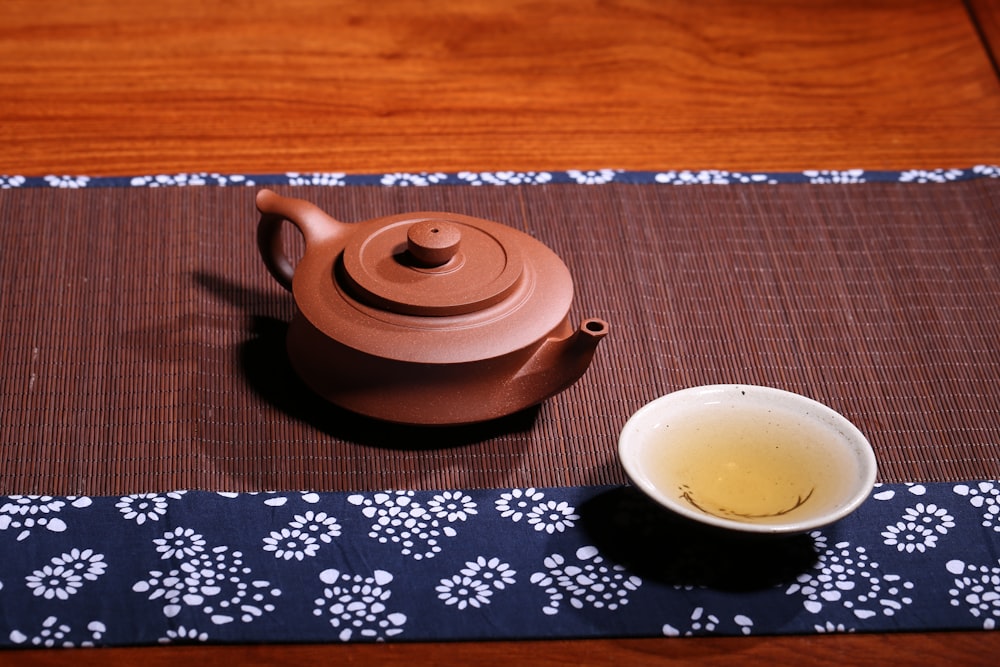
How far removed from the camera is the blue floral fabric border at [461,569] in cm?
99

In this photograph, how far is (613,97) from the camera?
6.11ft

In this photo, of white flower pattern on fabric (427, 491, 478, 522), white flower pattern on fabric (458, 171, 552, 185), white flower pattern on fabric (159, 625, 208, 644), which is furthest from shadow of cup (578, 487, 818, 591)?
white flower pattern on fabric (458, 171, 552, 185)

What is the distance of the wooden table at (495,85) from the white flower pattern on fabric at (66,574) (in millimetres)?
712

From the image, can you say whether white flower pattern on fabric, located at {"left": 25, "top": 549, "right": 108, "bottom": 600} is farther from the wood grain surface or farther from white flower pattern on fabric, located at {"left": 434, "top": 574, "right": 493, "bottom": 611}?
the wood grain surface

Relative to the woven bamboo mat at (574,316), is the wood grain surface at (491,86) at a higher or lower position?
higher

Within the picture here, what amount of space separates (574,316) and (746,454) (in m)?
0.35

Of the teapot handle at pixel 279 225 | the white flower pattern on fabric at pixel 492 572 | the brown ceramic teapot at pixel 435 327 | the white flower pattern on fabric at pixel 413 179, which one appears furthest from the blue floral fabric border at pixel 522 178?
the white flower pattern on fabric at pixel 492 572

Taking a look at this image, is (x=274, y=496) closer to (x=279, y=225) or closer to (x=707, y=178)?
(x=279, y=225)

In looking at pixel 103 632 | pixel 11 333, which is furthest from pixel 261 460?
pixel 11 333

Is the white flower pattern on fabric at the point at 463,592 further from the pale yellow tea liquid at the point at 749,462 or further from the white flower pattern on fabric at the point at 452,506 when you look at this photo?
the pale yellow tea liquid at the point at 749,462

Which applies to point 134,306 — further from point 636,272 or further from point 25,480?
point 636,272

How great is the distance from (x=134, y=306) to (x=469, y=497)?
50 cm

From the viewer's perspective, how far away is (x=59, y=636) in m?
0.97

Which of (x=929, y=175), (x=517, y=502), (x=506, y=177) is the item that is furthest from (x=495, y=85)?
(x=517, y=502)
